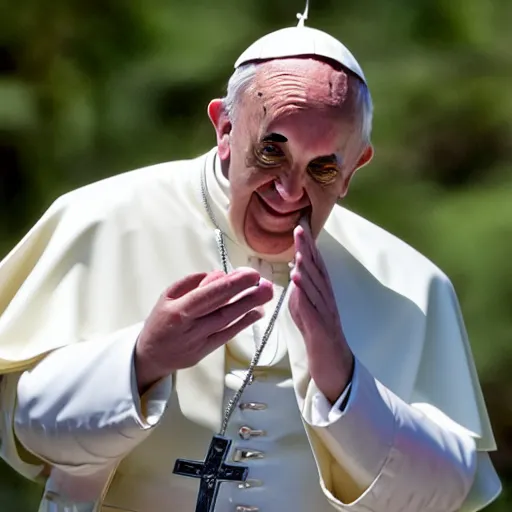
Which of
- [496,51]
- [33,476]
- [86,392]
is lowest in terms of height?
[33,476]

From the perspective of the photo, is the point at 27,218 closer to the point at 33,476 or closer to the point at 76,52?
the point at 76,52

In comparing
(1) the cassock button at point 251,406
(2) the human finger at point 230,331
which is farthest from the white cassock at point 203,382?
(2) the human finger at point 230,331

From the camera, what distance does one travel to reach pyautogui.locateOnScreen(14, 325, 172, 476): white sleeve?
7.25ft

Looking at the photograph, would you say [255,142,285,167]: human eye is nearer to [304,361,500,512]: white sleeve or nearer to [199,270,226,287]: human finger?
[199,270,226,287]: human finger

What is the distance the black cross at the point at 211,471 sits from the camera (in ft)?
7.59

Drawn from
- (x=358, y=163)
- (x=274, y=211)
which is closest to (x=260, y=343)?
(x=274, y=211)

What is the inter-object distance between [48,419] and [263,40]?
714 mm

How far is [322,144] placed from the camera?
2.29m

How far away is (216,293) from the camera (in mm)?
2141

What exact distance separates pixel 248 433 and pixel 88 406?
0.97 ft

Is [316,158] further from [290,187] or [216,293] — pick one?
[216,293]

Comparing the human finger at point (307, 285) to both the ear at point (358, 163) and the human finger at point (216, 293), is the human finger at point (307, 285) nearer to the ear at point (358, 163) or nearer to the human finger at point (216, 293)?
the human finger at point (216, 293)

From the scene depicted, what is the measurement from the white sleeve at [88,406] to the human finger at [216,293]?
0.14 metres

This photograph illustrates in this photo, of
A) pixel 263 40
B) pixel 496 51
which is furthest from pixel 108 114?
pixel 263 40
